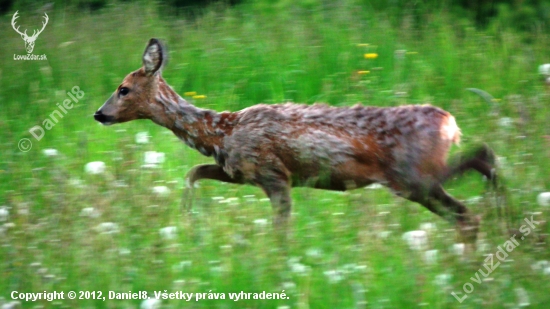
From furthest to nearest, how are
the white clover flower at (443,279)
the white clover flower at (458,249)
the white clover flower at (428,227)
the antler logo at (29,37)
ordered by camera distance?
the antler logo at (29,37) → the white clover flower at (428,227) → the white clover flower at (458,249) → the white clover flower at (443,279)

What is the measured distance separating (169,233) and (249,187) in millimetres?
1673

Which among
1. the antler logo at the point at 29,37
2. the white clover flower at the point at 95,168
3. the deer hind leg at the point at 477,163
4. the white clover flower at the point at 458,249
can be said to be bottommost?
the white clover flower at the point at 95,168

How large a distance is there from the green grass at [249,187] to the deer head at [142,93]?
456mm

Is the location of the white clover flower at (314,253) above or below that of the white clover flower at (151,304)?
below

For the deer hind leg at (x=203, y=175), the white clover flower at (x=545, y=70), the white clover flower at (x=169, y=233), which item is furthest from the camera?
the white clover flower at (x=545, y=70)

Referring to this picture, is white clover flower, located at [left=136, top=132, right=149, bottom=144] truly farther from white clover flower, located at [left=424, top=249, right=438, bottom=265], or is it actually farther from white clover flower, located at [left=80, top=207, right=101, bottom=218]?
white clover flower, located at [left=424, top=249, right=438, bottom=265]

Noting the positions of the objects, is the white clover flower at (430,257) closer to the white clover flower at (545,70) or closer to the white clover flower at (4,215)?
the white clover flower at (4,215)

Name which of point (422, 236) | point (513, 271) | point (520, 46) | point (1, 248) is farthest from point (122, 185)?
point (520, 46)

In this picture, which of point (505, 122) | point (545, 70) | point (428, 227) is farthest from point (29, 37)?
point (428, 227)

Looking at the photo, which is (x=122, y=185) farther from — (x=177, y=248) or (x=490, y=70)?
(x=490, y=70)

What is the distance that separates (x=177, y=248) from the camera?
5.96m

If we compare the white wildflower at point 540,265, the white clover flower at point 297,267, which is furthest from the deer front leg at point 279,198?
the white wildflower at point 540,265

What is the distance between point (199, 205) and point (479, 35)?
14.9 ft

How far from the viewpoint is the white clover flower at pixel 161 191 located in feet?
22.9
